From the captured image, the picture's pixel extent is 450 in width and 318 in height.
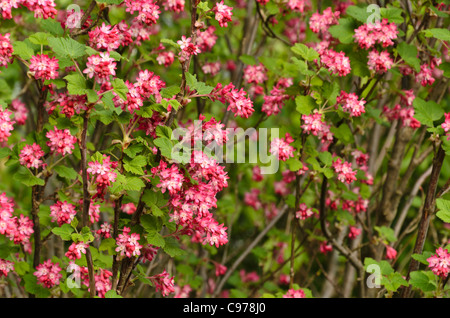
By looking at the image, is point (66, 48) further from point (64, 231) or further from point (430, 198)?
point (430, 198)

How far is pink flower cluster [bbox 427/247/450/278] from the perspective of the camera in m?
2.95

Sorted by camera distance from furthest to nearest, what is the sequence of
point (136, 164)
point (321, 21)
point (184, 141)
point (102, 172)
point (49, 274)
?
point (321, 21) < point (49, 274) < point (184, 141) < point (136, 164) < point (102, 172)

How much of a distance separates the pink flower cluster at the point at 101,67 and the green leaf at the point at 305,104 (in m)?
1.19

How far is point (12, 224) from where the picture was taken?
8.69ft

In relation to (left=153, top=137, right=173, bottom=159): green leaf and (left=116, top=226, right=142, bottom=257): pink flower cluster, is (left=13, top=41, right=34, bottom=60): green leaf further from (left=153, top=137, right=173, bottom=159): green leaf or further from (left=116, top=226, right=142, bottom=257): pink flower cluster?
(left=116, top=226, right=142, bottom=257): pink flower cluster

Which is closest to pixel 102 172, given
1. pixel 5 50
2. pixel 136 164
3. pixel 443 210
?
pixel 136 164

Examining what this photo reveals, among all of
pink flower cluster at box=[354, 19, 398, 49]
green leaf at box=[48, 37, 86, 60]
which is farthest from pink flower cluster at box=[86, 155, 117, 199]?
pink flower cluster at box=[354, 19, 398, 49]

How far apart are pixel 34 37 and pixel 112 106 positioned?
67cm

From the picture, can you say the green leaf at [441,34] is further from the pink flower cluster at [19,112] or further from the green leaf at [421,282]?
the pink flower cluster at [19,112]

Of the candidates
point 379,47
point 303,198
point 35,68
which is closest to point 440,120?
point 379,47

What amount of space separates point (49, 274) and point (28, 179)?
0.50m

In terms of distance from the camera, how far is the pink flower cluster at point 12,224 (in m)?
2.60

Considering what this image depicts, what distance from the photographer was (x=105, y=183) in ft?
7.94

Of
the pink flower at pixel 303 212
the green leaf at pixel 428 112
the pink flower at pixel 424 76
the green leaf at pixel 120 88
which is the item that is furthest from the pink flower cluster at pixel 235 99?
the pink flower at pixel 424 76
